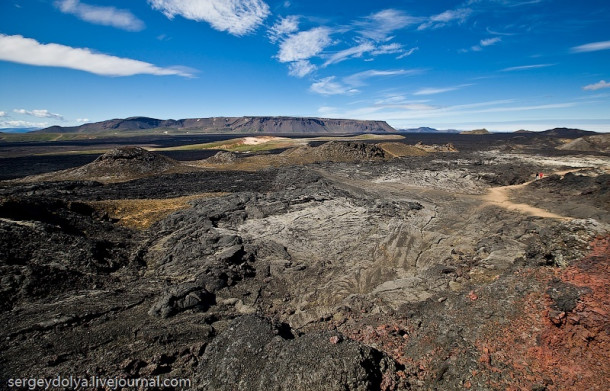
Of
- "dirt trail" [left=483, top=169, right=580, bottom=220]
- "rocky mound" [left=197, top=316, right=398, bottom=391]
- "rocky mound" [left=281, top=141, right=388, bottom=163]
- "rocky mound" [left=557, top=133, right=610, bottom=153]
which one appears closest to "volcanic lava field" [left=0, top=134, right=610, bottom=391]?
"rocky mound" [left=197, top=316, right=398, bottom=391]

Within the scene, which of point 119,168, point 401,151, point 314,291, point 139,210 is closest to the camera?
point 314,291

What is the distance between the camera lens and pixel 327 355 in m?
8.26

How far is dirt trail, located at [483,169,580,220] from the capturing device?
76.8 ft

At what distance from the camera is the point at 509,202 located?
1103 inches

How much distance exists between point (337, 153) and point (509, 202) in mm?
35366

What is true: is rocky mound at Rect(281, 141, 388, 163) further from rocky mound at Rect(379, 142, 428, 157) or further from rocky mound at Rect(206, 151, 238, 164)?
rocky mound at Rect(206, 151, 238, 164)

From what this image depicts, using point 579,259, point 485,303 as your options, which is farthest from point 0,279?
point 579,259

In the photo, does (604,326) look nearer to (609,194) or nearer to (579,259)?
(579,259)

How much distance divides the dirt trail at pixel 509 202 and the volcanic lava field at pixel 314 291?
32 cm

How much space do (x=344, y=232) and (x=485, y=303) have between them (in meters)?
10.6

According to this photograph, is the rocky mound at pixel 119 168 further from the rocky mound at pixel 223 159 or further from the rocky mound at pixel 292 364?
the rocky mound at pixel 292 364

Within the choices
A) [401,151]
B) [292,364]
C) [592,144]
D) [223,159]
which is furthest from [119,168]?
[592,144]

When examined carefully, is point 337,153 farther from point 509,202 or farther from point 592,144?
point 592,144

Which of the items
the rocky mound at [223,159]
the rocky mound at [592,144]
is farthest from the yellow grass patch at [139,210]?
the rocky mound at [592,144]
